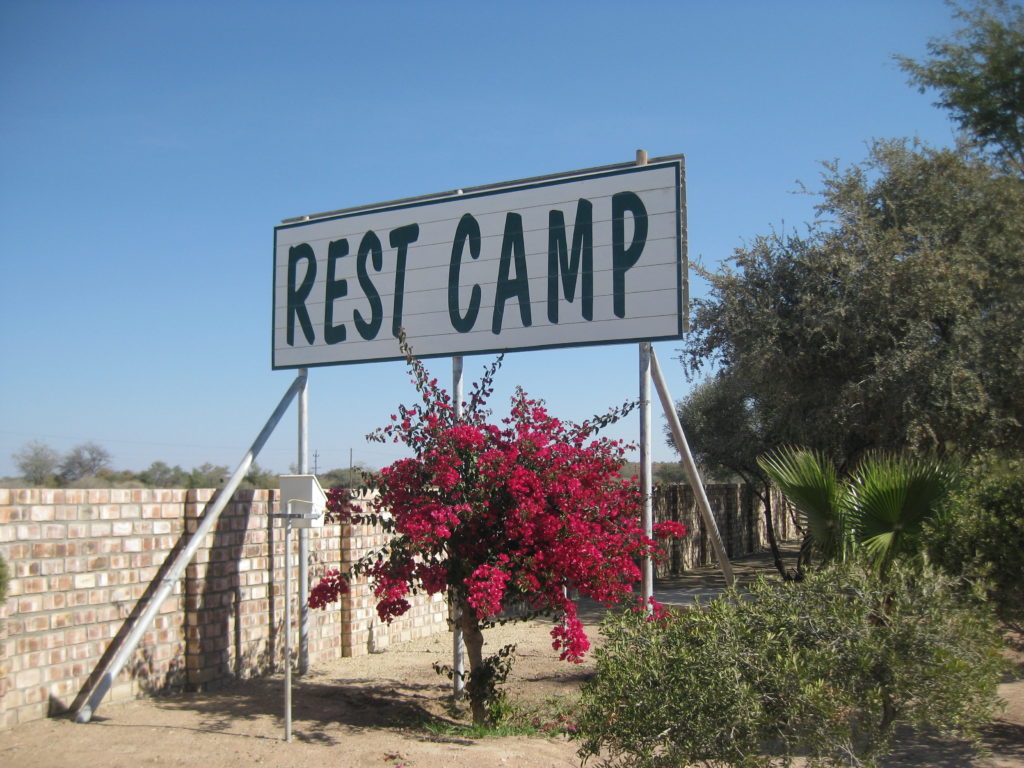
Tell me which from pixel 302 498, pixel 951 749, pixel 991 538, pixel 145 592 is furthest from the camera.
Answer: pixel 145 592

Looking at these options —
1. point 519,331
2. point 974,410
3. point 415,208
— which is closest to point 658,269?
point 519,331

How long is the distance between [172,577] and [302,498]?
153 centimetres

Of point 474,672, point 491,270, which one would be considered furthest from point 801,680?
point 491,270

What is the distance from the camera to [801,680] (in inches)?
167

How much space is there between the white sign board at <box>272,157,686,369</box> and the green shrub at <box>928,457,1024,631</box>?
2.71m

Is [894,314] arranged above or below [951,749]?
above

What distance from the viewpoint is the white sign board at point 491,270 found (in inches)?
329

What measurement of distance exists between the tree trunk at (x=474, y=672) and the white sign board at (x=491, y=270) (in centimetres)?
259

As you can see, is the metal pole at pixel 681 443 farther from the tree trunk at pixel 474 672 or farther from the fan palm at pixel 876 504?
the tree trunk at pixel 474 672

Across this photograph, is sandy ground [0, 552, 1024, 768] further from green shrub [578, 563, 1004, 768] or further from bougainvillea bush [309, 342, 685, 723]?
green shrub [578, 563, 1004, 768]

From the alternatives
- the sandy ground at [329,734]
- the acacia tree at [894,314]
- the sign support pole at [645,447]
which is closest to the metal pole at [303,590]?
the sandy ground at [329,734]

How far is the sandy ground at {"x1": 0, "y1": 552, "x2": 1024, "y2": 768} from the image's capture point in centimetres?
636

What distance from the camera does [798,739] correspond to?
434 cm

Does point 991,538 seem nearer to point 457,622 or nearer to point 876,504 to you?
point 876,504
